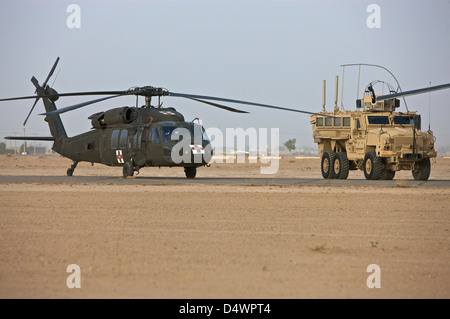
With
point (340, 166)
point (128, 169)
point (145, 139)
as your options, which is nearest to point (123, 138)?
point (128, 169)

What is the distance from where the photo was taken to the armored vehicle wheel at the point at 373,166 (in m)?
22.5

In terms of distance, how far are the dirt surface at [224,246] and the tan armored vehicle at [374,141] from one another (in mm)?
7252

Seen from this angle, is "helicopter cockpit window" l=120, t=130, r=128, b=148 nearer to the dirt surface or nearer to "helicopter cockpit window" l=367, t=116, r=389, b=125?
the dirt surface

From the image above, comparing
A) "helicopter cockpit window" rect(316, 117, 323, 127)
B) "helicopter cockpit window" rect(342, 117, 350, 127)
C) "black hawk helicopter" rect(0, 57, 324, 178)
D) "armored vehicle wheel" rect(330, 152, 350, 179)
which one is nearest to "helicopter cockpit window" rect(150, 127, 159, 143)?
"black hawk helicopter" rect(0, 57, 324, 178)

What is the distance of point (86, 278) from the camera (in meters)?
6.11

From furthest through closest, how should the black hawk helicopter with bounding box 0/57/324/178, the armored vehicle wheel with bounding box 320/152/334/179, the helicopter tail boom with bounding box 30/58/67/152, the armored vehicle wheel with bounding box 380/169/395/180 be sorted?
the helicopter tail boom with bounding box 30/58/67/152 → the armored vehicle wheel with bounding box 320/152/334/179 → the armored vehicle wheel with bounding box 380/169/395/180 → the black hawk helicopter with bounding box 0/57/324/178

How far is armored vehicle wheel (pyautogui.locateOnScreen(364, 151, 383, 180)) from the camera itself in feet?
73.9

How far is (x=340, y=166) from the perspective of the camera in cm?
2531

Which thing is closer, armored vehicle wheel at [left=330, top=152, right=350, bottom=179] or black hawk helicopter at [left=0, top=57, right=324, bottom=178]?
black hawk helicopter at [left=0, top=57, right=324, bottom=178]

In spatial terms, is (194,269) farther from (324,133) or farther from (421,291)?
(324,133)

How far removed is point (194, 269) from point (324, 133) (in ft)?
65.8

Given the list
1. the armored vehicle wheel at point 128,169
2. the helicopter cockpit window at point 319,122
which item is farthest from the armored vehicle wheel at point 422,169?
the armored vehicle wheel at point 128,169

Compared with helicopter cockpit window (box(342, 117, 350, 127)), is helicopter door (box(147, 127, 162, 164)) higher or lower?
lower

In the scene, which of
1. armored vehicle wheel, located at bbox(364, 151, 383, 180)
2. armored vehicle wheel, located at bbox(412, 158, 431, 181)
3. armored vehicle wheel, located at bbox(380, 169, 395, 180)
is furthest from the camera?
armored vehicle wheel, located at bbox(380, 169, 395, 180)
